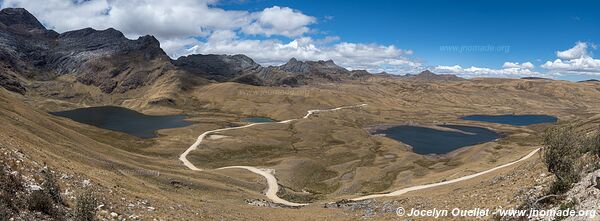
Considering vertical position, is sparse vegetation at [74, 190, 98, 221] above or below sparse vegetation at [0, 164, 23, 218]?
below

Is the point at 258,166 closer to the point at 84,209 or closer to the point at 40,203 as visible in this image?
the point at 84,209

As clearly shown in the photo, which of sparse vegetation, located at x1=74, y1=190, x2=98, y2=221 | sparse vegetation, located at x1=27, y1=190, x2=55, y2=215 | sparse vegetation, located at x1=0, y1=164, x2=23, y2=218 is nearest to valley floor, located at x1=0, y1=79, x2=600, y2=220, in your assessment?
sparse vegetation, located at x1=74, y1=190, x2=98, y2=221

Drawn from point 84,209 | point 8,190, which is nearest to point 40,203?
point 8,190

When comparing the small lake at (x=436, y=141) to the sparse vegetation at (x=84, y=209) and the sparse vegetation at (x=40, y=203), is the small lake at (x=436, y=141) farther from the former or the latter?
the sparse vegetation at (x=40, y=203)

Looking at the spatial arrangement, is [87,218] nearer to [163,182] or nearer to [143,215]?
[143,215]

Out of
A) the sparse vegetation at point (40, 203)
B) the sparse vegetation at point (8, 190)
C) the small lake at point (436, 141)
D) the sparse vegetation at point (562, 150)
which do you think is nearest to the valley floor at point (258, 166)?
the sparse vegetation at point (562, 150)

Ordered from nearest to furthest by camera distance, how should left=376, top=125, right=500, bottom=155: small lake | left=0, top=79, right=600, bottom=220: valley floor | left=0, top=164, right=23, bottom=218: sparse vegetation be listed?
left=0, top=164, right=23, bottom=218: sparse vegetation, left=0, top=79, right=600, bottom=220: valley floor, left=376, top=125, right=500, bottom=155: small lake

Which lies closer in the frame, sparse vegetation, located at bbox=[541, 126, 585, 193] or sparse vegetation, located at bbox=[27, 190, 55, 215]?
sparse vegetation, located at bbox=[27, 190, 55, 215]

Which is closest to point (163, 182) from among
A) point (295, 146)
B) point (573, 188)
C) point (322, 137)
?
point (573, 188)

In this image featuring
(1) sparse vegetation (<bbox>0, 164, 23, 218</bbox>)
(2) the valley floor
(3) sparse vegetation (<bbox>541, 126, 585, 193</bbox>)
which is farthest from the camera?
(2) the valley floor

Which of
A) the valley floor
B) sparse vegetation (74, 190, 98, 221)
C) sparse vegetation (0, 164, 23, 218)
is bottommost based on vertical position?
the valley floor

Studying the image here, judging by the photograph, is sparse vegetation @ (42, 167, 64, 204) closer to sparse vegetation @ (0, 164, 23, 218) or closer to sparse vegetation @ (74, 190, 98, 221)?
sparse vegetation @ (0, 164, 23, 218)
